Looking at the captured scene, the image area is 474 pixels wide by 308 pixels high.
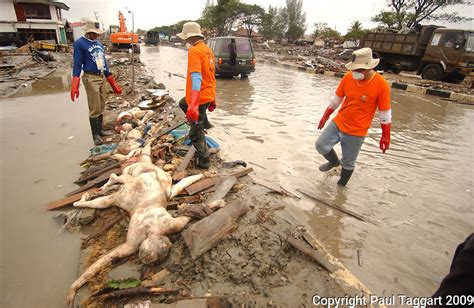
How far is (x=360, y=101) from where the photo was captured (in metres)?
3.52

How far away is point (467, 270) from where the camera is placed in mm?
982

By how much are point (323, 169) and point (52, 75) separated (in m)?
14.5

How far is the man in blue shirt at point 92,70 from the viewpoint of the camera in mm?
4547

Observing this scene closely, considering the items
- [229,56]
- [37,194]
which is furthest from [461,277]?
[229,56]

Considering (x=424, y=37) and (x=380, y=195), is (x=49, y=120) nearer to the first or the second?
(x=380, y=195)

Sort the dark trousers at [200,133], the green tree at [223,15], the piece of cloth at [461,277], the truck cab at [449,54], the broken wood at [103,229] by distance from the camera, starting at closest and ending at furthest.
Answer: the piece of cloth at [461,277] → the broken wood at [103,229] → the dark trousers at [200,133] → the truck cab at [449,54] → the green tree at [223,15]

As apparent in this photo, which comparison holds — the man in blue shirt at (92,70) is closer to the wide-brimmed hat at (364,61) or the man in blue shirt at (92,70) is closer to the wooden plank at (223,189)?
the wooden plank at (223,189)

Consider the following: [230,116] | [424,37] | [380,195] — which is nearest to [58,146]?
[230,116]

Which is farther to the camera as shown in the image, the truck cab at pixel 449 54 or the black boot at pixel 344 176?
the truck cab at pixel 449 54

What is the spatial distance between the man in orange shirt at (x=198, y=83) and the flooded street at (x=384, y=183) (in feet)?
4.08

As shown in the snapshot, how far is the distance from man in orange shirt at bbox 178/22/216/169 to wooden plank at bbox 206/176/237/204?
2.20 ft

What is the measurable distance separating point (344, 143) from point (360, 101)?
2.08ft

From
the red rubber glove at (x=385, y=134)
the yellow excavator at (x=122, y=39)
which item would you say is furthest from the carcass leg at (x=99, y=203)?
the yellow excavator at (x=122, y=39)

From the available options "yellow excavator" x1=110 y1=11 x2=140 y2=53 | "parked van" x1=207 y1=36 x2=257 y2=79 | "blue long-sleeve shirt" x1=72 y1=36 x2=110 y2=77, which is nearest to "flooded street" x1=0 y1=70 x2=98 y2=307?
"blue long-sleeve shirt" x1=72 y1=36 x2=110 y2=77
